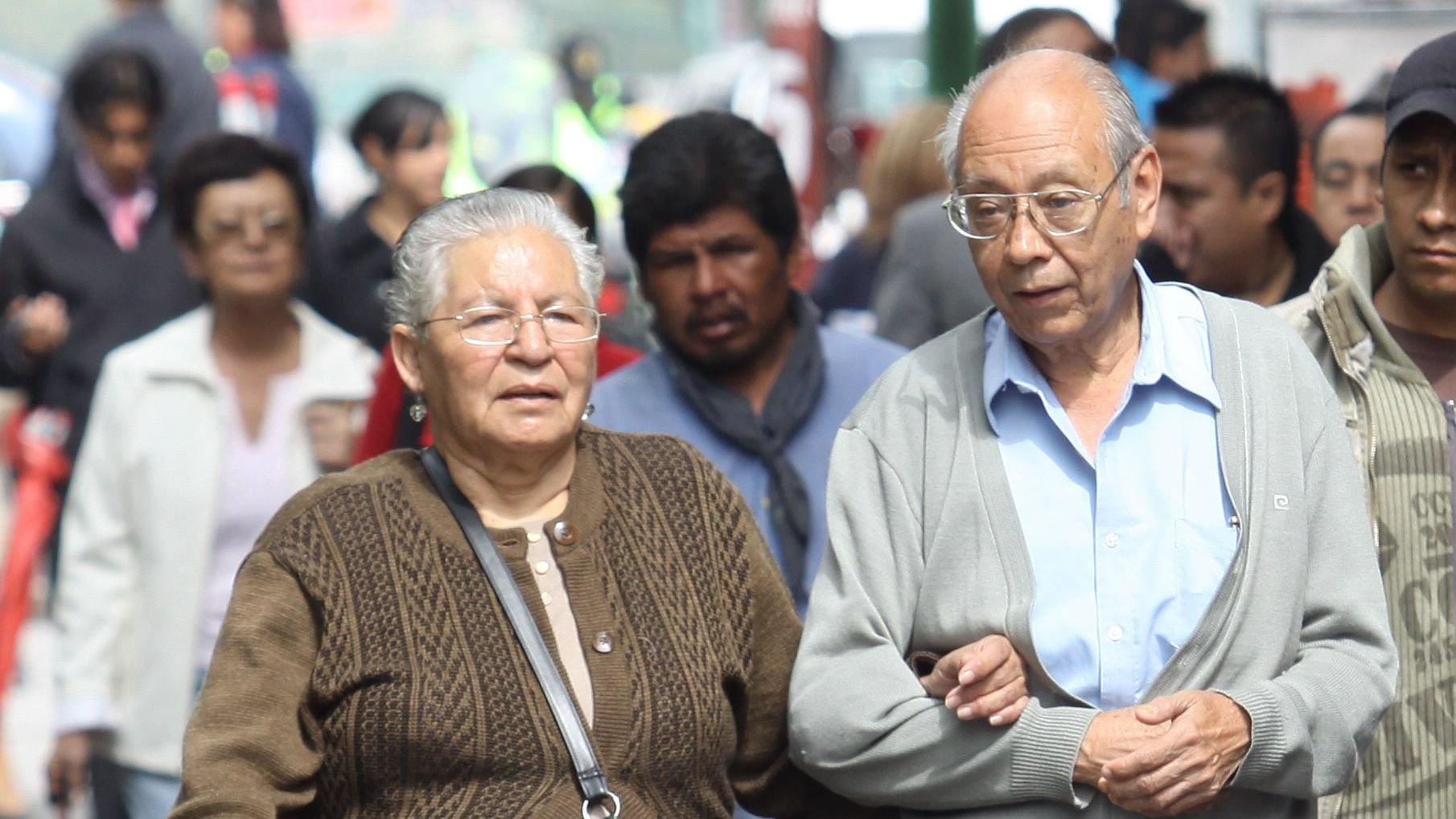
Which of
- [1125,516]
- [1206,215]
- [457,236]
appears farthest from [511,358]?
[1206,215]

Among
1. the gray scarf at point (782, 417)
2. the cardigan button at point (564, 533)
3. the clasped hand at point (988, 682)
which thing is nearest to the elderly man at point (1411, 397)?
the clasped hand at point (988, 682)

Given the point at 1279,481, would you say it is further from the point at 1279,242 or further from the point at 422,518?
the point at 1279,242

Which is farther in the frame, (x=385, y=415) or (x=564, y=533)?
(x=385, y=415)

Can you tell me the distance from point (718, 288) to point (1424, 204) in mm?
1429

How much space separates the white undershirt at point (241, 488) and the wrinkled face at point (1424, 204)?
8.89ft

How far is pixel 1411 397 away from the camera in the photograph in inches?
135

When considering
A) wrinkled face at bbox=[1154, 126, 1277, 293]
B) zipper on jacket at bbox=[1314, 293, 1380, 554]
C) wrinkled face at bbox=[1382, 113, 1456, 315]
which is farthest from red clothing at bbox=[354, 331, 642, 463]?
wrinkled face at bbox=[1382, 113, 1456, 315]

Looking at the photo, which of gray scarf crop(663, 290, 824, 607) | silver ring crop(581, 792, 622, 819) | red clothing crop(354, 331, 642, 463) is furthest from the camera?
red clothing crop(354, 331, 642, 463)

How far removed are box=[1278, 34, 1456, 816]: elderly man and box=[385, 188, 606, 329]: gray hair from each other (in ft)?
4.21

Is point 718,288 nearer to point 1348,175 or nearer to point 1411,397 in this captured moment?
point 1411,397

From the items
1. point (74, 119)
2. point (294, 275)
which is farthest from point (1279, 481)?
point (74, 119)

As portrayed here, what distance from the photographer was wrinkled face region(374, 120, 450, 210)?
6824 millimetres

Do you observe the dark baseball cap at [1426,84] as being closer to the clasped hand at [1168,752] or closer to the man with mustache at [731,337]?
the clasped hand at [1168,752]

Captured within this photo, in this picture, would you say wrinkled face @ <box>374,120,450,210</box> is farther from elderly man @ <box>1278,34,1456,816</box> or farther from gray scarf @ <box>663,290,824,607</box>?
elderly man @ <box>1278,34,1456,816</box>
